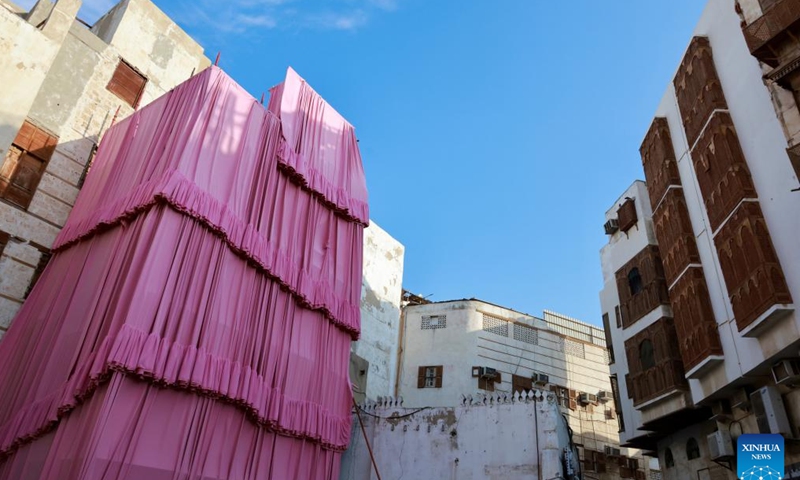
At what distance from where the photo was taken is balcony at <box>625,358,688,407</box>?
18.3m

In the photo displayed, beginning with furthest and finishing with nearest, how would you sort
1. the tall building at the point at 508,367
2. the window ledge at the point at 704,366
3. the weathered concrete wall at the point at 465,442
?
the tall building at the point at 508,367 < the window ledge at the point at 704,366 < the weathered concrete wall at the point at 465,442

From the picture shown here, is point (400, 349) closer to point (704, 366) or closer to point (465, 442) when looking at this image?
point (465, 442)

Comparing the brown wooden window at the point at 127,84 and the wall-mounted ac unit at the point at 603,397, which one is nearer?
the brown wooden window at the point at 127,84

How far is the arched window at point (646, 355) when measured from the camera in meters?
20.1

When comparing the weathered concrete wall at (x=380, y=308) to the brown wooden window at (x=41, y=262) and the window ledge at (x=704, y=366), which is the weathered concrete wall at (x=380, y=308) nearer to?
the brown wooden window at (x=41, y=262)

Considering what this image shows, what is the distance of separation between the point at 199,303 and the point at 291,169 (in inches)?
206

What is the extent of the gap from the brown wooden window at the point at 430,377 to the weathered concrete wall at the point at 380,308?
2.68 meters

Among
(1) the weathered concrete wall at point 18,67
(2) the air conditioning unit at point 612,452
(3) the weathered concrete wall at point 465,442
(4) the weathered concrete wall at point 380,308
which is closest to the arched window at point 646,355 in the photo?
(3) the weathered concrete wall at point 465,442

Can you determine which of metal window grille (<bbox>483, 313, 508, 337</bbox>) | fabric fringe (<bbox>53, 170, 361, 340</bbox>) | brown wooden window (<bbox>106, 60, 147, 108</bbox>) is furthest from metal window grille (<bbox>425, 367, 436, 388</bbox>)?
brown wooden window (<bbox>106, 60, 147, 108</bbox>)

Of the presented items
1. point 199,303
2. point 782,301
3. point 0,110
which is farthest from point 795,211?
point 0,110

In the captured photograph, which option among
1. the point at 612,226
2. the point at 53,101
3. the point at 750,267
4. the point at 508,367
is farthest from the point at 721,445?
the point at 53,101

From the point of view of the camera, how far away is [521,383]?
28.1 metres

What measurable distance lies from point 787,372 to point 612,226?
11.7 meters

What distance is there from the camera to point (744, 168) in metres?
15.5
